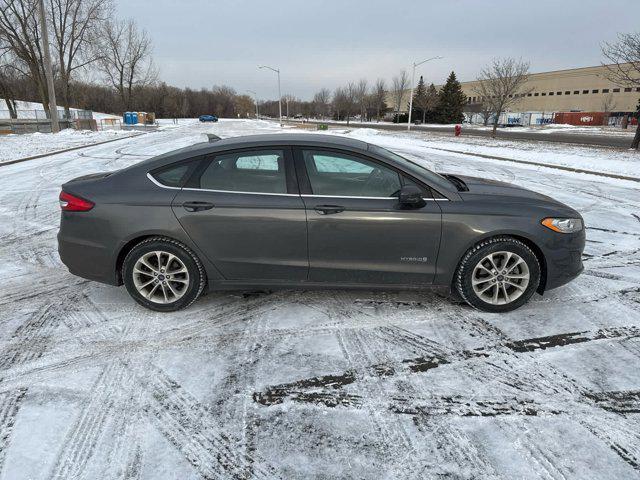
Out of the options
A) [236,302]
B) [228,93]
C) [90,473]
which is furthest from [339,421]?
[228,93]

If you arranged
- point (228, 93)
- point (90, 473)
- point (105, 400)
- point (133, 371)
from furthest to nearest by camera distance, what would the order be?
1. point (228, 93)
2. point (133, 371)
3. point (105, 400)
4. point (90, 473)

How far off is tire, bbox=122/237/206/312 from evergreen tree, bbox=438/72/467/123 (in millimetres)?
77966

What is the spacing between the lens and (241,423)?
95.3 inches

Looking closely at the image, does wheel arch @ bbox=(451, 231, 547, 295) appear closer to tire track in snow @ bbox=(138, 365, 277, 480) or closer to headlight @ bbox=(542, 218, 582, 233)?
headlight @ bbox=(542, 218, 582, 233)

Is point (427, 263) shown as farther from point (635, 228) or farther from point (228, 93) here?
point (228, 93)

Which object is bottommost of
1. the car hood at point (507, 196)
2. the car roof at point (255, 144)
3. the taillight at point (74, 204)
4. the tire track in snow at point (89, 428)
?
the tire track in snow at point (89, 428)

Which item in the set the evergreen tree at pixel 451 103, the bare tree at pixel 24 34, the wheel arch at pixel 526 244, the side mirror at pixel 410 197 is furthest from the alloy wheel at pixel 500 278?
the evergreen tree at pixel 451 103

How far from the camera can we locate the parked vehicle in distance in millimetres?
3443

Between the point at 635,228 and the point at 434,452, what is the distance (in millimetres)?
6308

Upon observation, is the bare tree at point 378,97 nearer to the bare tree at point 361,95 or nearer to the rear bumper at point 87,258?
the bare tree at point 361,95

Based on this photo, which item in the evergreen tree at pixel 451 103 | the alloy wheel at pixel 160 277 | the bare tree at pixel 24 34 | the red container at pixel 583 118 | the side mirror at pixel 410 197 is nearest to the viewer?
the side mirror at pixel 410 197

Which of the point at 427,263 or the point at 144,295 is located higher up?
the point at 427,263

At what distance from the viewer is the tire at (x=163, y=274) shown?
3.53 metres

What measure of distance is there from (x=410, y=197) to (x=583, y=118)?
82.1 meters
